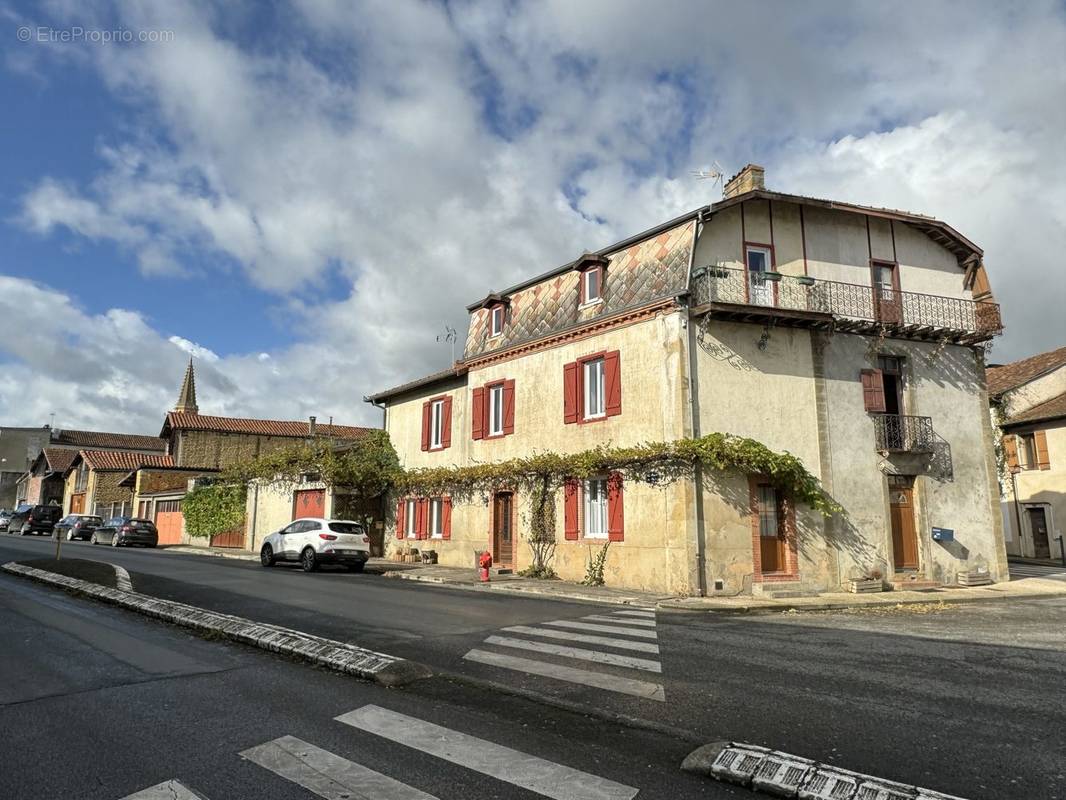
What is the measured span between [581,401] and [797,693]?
45.4ft

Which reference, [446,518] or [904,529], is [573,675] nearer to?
[904,529]

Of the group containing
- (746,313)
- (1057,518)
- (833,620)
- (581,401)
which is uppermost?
(746,313)

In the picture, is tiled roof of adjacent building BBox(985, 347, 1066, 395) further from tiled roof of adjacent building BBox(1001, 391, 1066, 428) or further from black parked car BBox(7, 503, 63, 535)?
black parked car BBox(7, 503, 63, 535)

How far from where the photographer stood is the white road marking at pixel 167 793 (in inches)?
158

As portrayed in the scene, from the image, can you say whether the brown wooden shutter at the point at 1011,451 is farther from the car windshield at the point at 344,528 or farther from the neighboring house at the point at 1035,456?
the car windshield at the point at 344,528

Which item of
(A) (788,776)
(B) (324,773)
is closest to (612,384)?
(A) (788,776)

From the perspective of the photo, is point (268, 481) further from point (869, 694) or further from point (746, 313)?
point (869, 694)

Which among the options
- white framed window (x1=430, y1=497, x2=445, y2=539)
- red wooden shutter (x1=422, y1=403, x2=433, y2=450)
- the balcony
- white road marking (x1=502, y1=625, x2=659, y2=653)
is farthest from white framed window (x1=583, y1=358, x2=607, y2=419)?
white road marking (x1=502, y1=625, x2=659, y2=653)

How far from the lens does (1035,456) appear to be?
2888cm

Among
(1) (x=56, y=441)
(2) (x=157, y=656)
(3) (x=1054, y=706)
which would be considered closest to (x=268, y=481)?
(2) (x=157, y=656)

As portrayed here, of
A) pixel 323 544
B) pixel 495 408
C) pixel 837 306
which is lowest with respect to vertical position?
pixel 323 544

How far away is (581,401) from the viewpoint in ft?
65.8

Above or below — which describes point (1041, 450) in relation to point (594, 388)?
below

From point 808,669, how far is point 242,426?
50.5m
